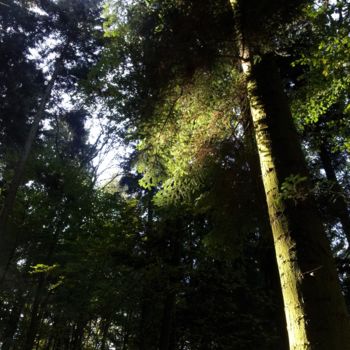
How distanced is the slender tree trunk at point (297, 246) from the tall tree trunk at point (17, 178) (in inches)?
439

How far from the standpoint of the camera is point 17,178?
13312mm

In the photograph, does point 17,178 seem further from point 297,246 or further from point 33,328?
point 297,246

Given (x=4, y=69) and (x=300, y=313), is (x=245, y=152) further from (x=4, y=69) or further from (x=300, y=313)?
(x=4, y=69)

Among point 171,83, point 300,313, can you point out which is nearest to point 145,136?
point 171,83

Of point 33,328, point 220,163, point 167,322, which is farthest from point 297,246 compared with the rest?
point 33,328

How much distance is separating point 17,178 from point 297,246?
12.5 m

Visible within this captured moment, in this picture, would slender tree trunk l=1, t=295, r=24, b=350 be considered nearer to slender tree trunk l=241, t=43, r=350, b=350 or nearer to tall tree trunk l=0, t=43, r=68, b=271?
tall tree trunk l=0, t=43, r=68, b=271

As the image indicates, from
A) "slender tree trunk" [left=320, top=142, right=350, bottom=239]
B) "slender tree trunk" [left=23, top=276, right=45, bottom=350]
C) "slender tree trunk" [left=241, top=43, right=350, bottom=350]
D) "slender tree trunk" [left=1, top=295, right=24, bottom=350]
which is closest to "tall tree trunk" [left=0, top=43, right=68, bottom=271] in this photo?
"slender tree trunk" [left=23, top=276, right=45, bottom=350]

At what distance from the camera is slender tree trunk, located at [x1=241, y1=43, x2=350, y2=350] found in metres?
2.32

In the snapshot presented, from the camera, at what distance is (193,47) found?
14.0 feet

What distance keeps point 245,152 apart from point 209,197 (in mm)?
819

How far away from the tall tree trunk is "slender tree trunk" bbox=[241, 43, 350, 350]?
11.1 meters

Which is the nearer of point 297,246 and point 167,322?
point 297,246

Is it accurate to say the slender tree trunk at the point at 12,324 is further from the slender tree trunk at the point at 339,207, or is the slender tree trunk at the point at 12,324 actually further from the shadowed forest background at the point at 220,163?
the slender tree trunk at the point at 339,207
